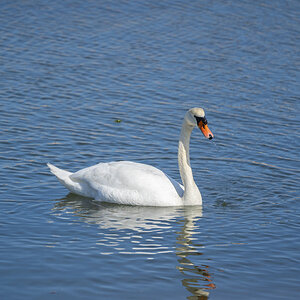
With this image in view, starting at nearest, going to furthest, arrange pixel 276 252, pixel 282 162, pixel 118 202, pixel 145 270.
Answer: pixel 145 270
pixel 276 252
pixel 118 202
pixel 282 162

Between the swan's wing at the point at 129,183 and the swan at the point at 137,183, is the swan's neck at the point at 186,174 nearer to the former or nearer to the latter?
the swan at the point at 137,183

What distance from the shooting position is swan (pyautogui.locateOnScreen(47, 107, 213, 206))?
11109 millimetres

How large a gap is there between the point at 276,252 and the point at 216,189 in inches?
114

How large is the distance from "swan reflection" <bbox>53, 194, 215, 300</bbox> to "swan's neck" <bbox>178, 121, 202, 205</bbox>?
148mm

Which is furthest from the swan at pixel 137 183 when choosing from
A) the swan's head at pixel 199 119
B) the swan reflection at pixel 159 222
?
the swan reflection at pixel 159 222

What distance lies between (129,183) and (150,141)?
312cm

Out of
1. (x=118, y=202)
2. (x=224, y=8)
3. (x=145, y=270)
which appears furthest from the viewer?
(x=224, y=8)

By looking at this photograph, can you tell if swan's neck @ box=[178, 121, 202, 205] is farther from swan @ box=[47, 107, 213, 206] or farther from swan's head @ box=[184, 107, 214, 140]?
swan's head @ box=[184, 107, 214, 140]

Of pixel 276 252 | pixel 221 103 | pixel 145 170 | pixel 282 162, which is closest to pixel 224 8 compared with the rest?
pixel 221 103

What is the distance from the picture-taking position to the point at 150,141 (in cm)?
1421

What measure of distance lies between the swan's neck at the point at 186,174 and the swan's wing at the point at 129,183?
0.21 metres

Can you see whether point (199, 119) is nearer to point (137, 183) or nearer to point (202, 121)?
point (202, 121)

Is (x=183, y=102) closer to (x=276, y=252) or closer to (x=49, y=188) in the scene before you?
(x=49, y=188)

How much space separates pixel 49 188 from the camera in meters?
11.8
